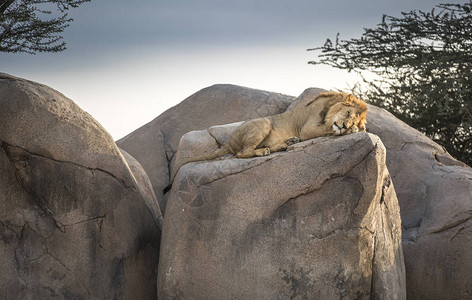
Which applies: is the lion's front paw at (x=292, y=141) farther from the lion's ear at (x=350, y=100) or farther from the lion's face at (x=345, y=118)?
the lion's ear at (x=350, y=100)

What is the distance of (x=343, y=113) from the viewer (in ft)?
30.8

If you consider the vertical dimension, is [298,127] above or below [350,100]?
below

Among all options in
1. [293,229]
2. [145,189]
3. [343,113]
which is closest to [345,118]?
[343,113]

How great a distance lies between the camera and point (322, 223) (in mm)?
8781

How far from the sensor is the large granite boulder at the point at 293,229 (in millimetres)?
8758

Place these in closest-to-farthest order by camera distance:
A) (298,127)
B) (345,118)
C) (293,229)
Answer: (293,229) < (345,118) < (298,127)

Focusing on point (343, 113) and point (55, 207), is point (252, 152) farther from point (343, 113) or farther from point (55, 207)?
point (55, 207)

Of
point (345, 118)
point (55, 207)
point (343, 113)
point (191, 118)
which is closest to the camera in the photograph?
point (345, 118)

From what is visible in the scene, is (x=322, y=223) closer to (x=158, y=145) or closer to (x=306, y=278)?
(x=306, y=278)

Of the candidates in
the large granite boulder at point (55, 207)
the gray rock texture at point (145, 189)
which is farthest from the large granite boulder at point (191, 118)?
the large granite boulder at point (55, 207)

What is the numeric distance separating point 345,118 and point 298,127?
756mm

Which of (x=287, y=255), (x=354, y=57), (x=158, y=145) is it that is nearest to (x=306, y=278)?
(x=287, y=255)

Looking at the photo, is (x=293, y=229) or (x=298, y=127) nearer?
(x=293, y=229)

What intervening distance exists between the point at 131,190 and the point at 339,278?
9.61 ft
